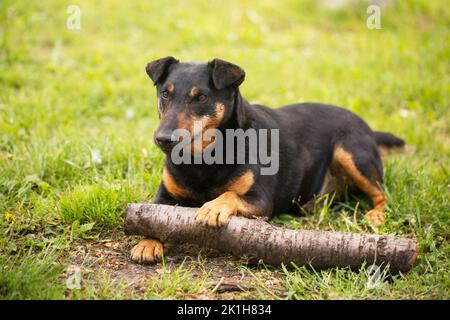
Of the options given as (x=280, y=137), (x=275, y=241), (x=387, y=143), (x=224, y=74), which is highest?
(x=224, y=74)

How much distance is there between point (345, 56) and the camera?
29.4 ft

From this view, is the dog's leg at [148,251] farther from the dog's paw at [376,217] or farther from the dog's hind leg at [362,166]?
the dog's hind leg at [362,166]

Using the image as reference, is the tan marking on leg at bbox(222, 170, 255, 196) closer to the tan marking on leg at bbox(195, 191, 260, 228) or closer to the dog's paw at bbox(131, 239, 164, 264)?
the tan marking on leg at bbox(195, 191, 260, 228)

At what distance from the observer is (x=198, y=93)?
13.2ft

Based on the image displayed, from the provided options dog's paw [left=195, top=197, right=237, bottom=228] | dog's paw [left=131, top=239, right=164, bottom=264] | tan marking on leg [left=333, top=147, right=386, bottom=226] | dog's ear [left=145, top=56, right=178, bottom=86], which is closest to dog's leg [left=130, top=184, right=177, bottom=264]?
dog's paw [left=131, top=239, right=164, bottom=264]

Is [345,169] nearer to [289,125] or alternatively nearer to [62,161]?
[289,125]

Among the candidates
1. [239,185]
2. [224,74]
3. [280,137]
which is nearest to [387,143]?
[280,137]

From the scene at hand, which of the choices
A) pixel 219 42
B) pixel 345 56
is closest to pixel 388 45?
pixel 345 56

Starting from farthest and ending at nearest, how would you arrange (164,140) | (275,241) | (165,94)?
(165,94) → (275,241) → (164,140)

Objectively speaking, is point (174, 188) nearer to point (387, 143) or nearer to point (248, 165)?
point (248, 165)

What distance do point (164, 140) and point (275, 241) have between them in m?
1.03

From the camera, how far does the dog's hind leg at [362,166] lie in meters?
5.07

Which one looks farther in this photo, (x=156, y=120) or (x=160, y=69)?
(x=156, y=120)

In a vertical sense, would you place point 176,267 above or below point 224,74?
below
